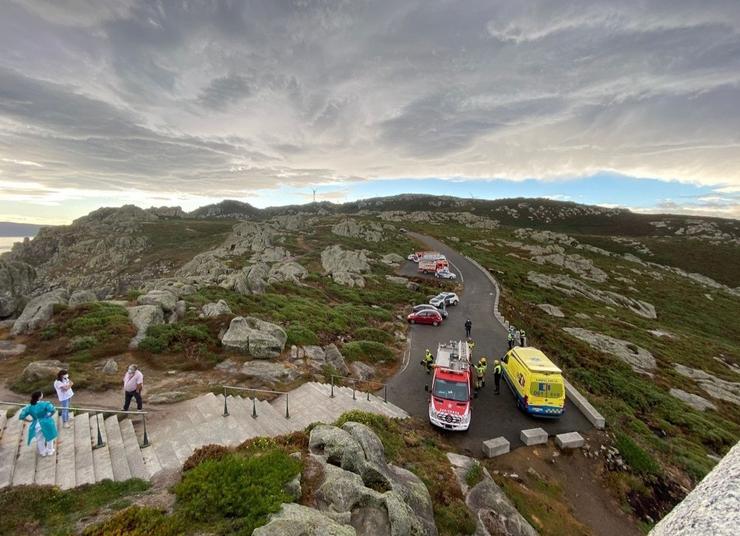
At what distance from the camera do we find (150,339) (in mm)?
20906

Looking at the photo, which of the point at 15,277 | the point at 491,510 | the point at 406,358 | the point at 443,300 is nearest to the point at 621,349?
the point at 443,300

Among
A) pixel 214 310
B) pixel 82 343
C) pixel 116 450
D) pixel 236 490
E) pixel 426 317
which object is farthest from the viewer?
pixel 426 317

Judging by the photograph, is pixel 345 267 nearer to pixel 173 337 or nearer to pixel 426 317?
pixel 426 317

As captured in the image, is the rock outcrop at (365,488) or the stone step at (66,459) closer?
the rock outcrop at (365,488)

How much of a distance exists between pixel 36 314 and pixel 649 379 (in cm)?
4828

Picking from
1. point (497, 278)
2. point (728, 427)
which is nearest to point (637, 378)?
point (728, 427)

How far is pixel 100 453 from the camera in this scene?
439 inches

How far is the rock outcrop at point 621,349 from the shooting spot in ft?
118

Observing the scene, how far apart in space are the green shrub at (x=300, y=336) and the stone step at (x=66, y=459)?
1361 cm

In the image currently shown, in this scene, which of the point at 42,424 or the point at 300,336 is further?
the point at 300,336

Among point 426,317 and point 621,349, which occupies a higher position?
point 426,317

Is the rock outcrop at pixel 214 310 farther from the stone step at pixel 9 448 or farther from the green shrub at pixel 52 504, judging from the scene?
the green shrub at pixel 52 504

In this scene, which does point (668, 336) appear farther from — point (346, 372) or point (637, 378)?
point (346, 372)

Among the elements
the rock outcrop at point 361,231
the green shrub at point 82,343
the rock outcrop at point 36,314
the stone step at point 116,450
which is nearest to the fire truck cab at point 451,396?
the stone step at point 116,450
